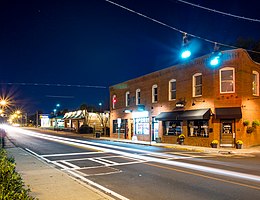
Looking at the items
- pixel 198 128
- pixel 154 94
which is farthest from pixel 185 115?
pixel 154 94

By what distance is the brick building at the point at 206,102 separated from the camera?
2630cm

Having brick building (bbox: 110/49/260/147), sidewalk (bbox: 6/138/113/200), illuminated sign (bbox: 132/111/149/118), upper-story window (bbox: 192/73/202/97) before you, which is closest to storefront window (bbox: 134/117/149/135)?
brick building (bbox: 110/49/260/147)

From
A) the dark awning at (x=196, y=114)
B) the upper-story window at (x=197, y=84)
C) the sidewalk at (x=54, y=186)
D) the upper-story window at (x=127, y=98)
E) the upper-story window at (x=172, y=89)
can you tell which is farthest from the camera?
the upper-story window at (x=127, y=98)

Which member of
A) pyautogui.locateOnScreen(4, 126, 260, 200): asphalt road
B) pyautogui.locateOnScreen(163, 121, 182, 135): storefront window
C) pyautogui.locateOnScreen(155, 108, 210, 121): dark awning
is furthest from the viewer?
pyautogui.locateOnScreen(163, 121, 182, 135): storefront window

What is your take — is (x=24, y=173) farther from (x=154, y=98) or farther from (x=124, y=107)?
(x=124, y=107)

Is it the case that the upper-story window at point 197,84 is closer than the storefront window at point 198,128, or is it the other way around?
the storefront window at point 198,128

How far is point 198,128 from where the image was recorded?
1134 inches

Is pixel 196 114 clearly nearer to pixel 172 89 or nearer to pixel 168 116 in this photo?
pixel 168 116

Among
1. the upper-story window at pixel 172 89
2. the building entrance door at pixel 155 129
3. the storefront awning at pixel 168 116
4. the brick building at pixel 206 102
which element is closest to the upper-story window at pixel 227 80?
the brick building at pixel 206 102

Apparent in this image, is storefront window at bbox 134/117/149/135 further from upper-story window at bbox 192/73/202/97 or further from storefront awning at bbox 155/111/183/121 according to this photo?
upper-story window at bbox 192/73/202/97

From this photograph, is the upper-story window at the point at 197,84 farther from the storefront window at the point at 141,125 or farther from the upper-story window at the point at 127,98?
the upper-story window at the point at 127,98

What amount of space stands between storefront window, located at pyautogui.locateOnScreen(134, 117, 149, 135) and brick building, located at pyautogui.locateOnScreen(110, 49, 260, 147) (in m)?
0.27

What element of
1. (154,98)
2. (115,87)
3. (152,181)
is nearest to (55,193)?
(152,181)

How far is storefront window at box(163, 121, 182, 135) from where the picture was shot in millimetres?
31281
